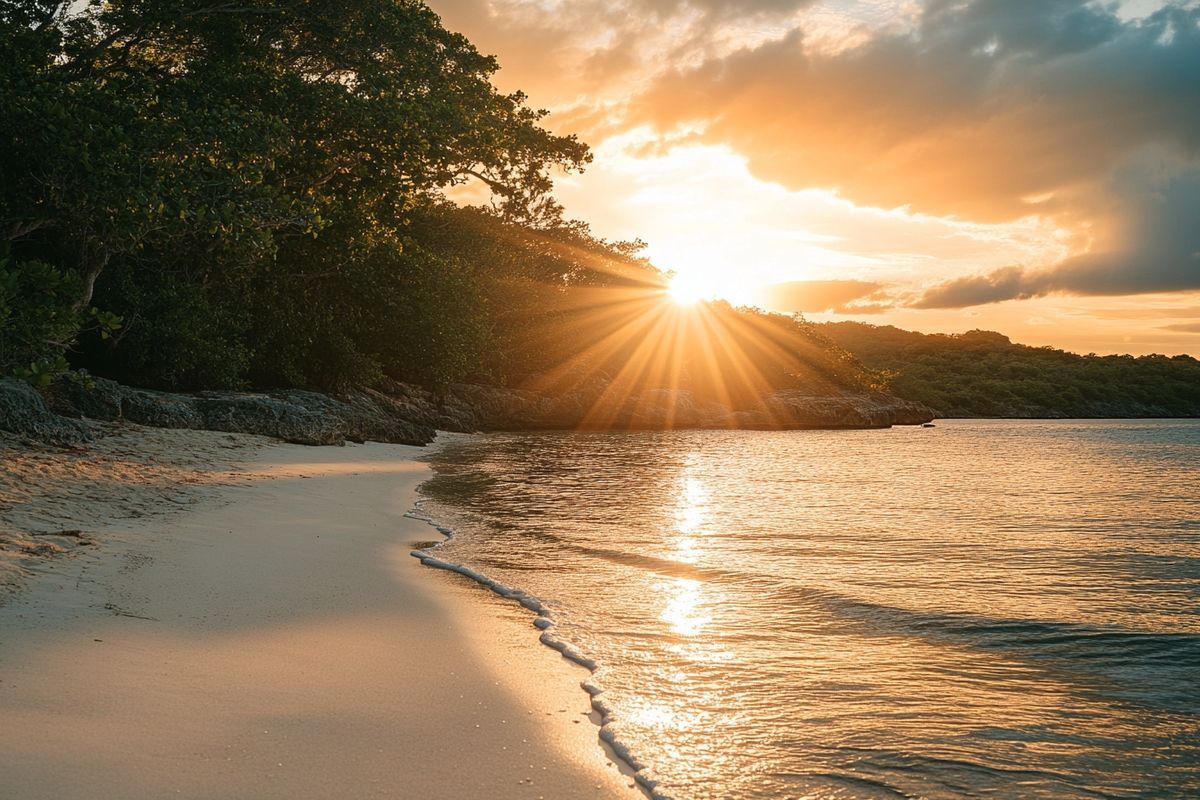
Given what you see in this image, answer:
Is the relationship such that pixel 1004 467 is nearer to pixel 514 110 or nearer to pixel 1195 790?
pixel 514 110

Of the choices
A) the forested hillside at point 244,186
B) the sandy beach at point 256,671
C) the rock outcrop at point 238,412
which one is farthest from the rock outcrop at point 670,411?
the sandy beach at point 256,671

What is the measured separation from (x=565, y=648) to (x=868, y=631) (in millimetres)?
2489

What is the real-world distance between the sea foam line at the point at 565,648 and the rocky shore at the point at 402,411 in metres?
5.85

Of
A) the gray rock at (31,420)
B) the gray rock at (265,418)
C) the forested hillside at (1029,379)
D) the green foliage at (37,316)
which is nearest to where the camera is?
the green foliage at (37,316)

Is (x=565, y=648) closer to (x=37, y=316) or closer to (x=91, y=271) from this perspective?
(x=37, y=316)

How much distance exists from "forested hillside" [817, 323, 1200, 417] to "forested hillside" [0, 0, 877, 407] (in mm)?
66322

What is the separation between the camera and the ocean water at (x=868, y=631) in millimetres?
4250

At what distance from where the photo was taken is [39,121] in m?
13.3

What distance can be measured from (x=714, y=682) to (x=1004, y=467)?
23160 mm

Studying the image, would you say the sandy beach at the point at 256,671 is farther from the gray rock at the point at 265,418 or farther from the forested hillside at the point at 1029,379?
the forested hillside at the point at 1029,379

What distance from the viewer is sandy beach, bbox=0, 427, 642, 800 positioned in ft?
12.1

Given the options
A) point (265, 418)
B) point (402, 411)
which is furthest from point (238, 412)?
point (402, 411)

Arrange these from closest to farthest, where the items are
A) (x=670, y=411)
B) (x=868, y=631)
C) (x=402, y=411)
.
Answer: (x=868, y=631), (x=402, y=411), (x=670, y=411)

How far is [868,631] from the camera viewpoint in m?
6.75
